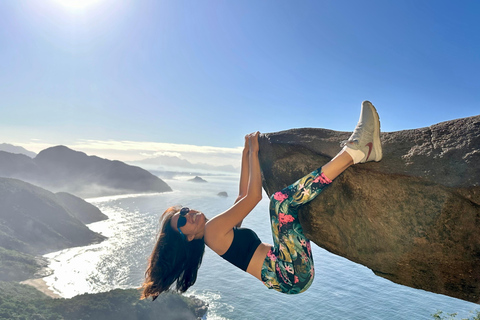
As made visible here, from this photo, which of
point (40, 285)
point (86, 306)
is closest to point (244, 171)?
point (86, 306)

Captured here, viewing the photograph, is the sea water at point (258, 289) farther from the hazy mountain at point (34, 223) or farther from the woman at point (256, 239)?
the woman at point (256, 239)

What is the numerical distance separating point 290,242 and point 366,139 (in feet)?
5.26

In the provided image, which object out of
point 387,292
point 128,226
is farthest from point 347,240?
point 128,226

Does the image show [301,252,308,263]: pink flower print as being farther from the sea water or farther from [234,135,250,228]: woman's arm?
the sea water

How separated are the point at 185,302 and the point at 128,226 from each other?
1780 inches

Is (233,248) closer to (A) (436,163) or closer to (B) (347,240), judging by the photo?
(B) (347,240)

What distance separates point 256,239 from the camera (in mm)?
4172

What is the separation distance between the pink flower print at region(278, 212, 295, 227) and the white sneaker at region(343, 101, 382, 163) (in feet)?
3.41

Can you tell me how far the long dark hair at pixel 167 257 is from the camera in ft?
13.5

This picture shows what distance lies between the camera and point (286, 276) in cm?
388

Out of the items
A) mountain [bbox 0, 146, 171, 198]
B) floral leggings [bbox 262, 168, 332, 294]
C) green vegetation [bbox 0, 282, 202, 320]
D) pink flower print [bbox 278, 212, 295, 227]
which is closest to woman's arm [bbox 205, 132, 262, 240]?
floral leggings [bbox 262, 168, 332, 294]

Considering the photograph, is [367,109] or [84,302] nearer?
[367,109]

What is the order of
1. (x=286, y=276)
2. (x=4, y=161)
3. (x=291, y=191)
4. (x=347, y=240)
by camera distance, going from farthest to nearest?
(x=4, y=161)
(x=347, y=240)
(x=286, y=276)
(x=291, y=191)

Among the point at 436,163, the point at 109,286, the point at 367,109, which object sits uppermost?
the point at 367,109
